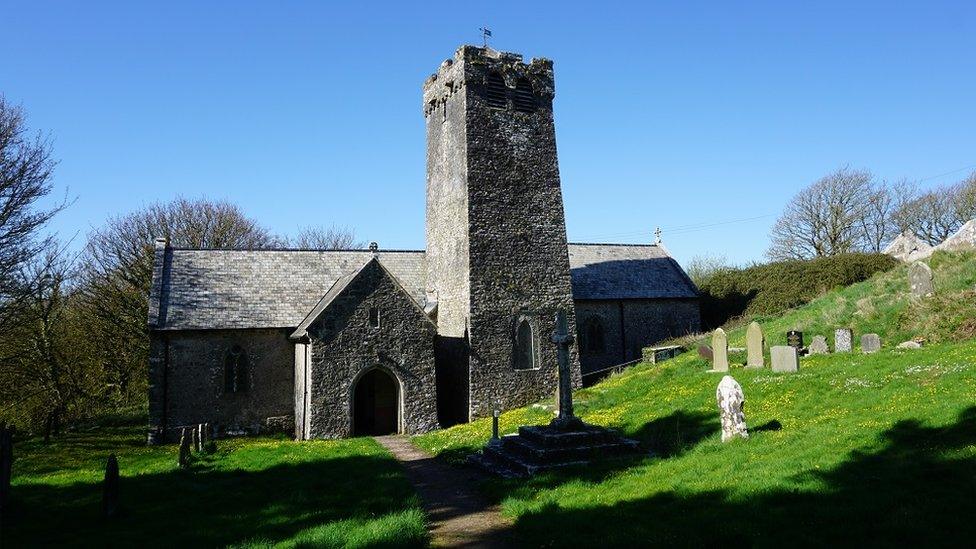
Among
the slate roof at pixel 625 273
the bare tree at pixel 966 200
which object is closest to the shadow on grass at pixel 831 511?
the slate roof at pixel 625 273

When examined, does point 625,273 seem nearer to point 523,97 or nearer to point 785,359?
point 523,97

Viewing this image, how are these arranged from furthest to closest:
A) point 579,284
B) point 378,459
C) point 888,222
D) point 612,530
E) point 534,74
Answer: point 888,222 → point 579,284 → point 534,74 → point 378,459 → point 612,530

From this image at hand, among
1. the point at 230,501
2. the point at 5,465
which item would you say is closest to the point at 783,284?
the point at 230,501

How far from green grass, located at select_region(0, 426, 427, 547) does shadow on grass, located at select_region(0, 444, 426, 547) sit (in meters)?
0.02

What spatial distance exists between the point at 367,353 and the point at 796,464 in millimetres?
16617

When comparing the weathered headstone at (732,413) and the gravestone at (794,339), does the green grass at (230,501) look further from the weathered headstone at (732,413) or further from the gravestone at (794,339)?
the gravestone at (794,339)

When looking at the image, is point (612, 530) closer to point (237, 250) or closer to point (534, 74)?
point (534, 74)

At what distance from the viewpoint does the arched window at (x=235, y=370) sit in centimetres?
2550

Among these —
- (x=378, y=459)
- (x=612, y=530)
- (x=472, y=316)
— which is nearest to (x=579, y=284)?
(x=472, y=316)

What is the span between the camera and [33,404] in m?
26.9

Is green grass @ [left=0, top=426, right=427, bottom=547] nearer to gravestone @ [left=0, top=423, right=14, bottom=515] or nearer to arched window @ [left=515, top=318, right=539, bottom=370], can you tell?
gravestone @ [left=0, top=423, right=14, bottom=515]

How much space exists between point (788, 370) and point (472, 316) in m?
11.8

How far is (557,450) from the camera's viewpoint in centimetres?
1388

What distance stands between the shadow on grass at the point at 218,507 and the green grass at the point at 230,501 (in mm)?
21
